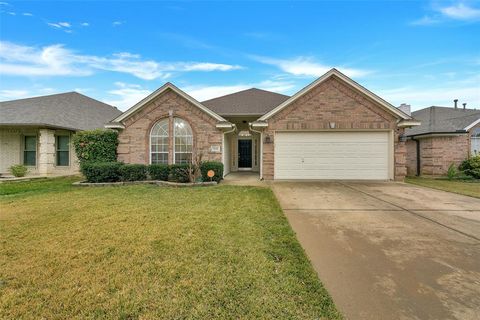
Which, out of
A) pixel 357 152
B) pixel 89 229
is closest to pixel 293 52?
pixel 357 152

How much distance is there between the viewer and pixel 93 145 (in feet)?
36.6

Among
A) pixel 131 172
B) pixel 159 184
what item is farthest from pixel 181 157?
pixel 131 172

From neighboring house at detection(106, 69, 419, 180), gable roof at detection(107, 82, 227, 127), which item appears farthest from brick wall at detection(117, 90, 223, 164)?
gable roof at detection(107, 82, 227, 127)

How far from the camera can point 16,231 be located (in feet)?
14.0

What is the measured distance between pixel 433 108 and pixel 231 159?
52.2 feet

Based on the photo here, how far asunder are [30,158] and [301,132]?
16.5m

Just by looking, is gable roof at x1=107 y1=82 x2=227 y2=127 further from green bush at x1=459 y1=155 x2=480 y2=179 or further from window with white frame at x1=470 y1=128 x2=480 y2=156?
window with white frame at x1=470 y1=128 x2=480 y2=156

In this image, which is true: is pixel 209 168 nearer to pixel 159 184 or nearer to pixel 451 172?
pixel 159 184

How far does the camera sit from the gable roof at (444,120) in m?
13.5

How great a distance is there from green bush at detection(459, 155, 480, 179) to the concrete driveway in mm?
9101

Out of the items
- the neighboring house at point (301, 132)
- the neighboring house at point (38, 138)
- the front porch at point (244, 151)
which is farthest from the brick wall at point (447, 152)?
the neighboring house at point (38, 138)

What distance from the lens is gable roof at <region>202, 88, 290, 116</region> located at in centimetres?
1424

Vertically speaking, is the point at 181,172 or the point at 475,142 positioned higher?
the point at 475,142

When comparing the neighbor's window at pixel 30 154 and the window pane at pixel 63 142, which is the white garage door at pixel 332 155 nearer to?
the window pane at pixel 63 142
